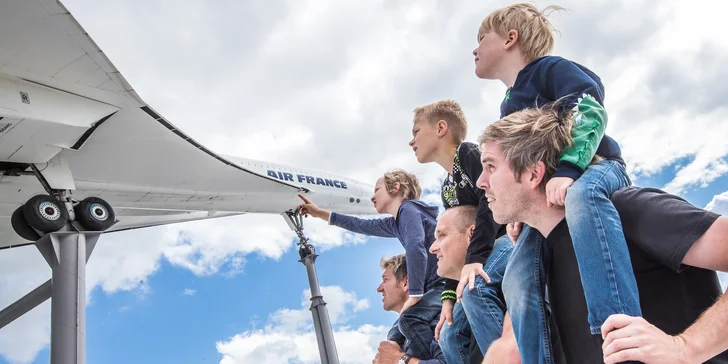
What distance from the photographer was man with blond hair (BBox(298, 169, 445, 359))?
3.16 meters

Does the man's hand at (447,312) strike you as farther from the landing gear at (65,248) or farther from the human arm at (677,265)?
the landing gear at (65,248)

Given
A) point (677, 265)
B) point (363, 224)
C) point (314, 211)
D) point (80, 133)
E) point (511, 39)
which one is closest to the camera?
point (677, 265)

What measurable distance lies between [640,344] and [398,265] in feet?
8.36

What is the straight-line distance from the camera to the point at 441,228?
2.79m

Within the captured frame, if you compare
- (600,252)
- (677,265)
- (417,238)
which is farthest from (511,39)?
(677,265)

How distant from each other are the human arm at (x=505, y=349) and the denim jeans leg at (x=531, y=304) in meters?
0.14

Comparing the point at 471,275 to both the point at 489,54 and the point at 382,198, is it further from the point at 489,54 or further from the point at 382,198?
the point at 382,198

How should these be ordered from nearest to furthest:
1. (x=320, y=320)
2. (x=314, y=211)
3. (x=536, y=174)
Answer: (x=536, y=174) → (x=314, y=211) → (x=320, y=320)

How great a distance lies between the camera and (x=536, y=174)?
5.91 ft

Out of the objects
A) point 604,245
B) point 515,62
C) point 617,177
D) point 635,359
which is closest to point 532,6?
point 515,62

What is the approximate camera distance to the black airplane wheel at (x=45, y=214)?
5062 mm

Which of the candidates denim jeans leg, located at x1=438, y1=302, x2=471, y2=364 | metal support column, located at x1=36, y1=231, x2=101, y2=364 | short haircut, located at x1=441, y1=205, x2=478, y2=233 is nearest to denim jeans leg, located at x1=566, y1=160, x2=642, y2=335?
denim jeans leg, located at x1=438, y1=302, x2=471, y2=364

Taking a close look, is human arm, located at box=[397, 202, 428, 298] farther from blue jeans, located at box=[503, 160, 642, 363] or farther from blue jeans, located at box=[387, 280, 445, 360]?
blue jeans, located at box=[503, 160, 642, 363]

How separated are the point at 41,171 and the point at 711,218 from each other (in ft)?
20.1
